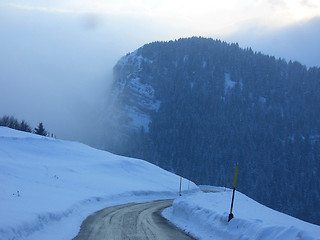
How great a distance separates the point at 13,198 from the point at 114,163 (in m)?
26.1

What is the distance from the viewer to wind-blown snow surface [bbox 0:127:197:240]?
10516mm

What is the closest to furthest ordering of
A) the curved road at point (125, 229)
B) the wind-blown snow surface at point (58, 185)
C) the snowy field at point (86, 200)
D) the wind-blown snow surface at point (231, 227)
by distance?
the wind-blown snow surface at point (231, 227), the snowy field at point (86, 200), the curved road at point (125, 229), the wind-blown snow surface at point (58, 185)

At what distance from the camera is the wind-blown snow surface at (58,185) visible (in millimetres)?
10516

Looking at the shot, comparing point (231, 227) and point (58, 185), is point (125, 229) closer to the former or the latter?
point (231, 227)

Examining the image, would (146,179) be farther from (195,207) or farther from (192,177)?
(192,177)

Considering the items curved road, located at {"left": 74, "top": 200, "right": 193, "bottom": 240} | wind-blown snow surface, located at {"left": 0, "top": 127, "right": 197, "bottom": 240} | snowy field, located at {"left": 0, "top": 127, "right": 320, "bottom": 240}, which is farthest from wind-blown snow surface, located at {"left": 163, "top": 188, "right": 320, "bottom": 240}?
wind-blown snow surface, located at {"left": 0, "top": 127, "right": 197, "bottom": 240}

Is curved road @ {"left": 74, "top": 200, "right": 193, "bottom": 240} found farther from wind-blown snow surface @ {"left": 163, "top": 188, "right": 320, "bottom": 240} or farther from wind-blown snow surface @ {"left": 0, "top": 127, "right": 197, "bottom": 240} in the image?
wind-blown snow surface @ {"left": 163, "top": 188, "right": 320, "bottom": 240}

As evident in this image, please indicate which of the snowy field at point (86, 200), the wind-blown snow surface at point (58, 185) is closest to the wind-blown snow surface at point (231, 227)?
the snowy field at point (86, 200)

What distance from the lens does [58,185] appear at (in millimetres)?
22547

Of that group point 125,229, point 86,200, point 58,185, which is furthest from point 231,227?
point 58,185

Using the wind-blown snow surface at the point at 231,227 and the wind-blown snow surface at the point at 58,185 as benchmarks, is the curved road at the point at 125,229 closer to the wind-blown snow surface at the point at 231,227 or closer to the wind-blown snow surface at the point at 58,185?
the wind-blown snow surface at the point at 58,185

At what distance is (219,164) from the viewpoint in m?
172

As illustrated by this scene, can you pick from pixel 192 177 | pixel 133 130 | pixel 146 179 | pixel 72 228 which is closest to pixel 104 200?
pixel 72 228

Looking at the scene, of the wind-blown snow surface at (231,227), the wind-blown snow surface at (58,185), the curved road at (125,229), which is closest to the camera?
the wind-blown snow surface at (231,227)
